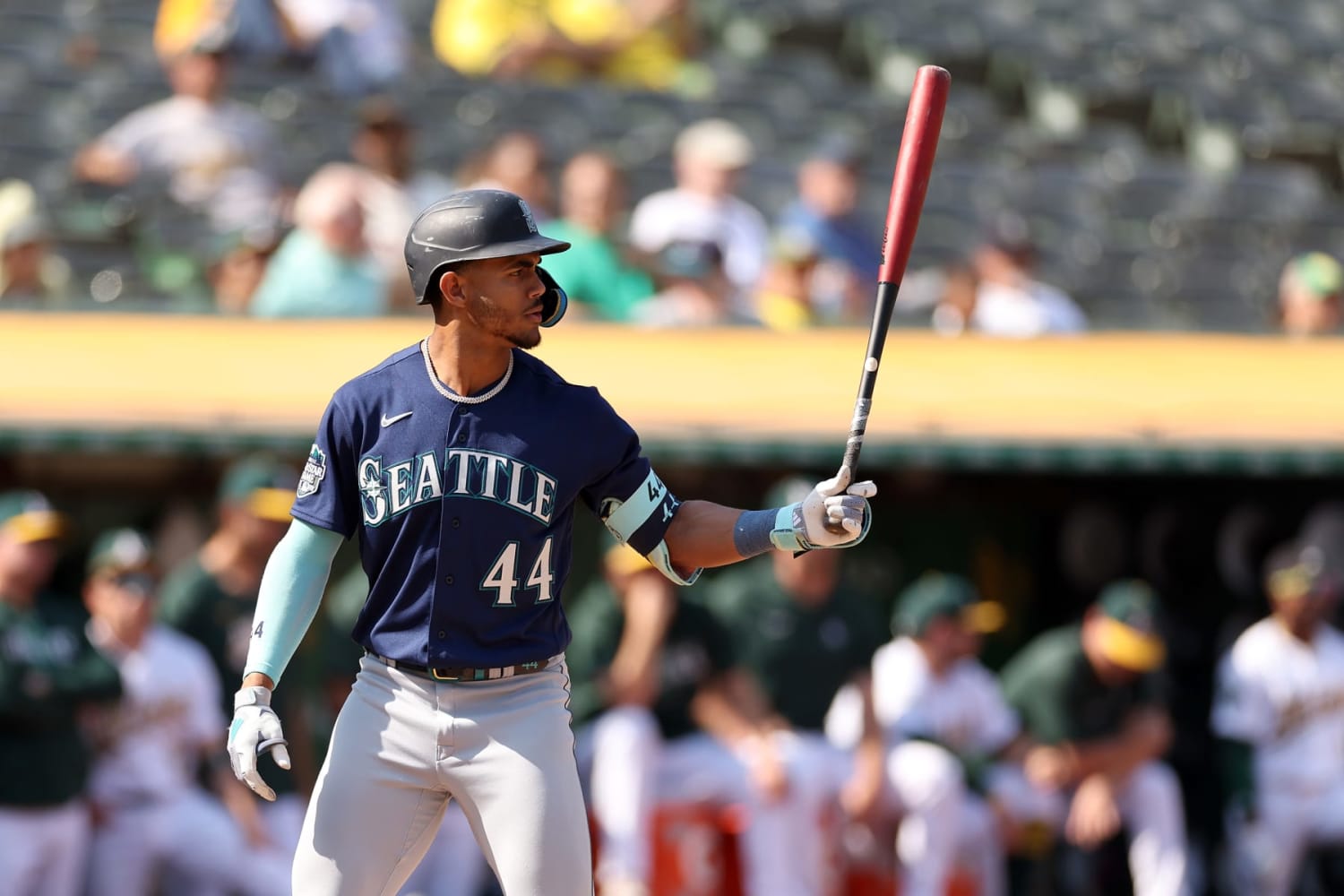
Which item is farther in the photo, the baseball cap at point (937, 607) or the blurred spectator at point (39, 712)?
the baseball cap at point (937, 607)

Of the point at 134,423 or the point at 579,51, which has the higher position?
the point at 579,51

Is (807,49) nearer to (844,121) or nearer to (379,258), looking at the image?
(844,121)

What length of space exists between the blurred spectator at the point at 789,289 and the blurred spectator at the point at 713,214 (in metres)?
0.14

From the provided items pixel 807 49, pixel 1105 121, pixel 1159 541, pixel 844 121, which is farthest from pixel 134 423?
pixel 1105 121

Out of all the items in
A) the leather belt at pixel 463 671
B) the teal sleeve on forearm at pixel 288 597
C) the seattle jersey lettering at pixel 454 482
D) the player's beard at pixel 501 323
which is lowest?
the leather belt at pixel 463 671

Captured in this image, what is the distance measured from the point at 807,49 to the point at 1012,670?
4904 millimetres

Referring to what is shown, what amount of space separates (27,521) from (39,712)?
0.55 metres

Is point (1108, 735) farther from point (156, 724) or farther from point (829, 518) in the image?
point (829, 518)

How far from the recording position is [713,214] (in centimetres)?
827

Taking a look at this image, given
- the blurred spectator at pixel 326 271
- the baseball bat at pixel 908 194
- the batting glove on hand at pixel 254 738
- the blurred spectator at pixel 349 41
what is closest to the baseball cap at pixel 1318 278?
the blurred spectator at pixel 326 271

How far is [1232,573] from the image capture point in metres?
7.72

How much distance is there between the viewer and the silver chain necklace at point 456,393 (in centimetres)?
331

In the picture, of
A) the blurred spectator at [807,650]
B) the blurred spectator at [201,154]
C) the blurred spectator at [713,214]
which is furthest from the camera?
the blurred spectator at [713,214]

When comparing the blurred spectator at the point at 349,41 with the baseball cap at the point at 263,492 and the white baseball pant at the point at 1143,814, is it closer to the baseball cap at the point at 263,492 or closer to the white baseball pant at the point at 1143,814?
the baseball cap at the point at 263,492
